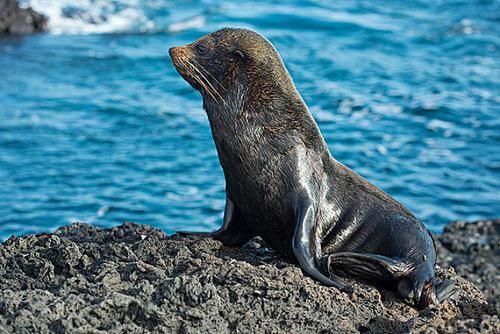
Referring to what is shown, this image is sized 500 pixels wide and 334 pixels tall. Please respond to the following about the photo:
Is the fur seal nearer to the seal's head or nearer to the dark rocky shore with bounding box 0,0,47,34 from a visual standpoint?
the seal's head

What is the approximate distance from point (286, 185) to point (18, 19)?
16.5 m

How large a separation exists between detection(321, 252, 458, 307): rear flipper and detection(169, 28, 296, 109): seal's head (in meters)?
1.32

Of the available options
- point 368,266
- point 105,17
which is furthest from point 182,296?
point 105,17

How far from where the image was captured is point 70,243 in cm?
651

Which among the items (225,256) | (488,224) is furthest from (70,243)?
(488,224)

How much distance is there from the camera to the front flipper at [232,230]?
7.12 metres

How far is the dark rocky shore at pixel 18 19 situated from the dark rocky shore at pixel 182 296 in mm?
15616

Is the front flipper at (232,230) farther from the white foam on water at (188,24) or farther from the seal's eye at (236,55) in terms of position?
the white foam on water at (188,24)

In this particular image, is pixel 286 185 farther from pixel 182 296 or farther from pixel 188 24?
pixel 188 24

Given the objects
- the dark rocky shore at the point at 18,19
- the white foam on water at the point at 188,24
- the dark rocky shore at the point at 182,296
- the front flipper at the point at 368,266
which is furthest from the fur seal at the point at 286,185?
the white foam on water at the point at 188,24

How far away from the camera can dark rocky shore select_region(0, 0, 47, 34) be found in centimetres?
2170

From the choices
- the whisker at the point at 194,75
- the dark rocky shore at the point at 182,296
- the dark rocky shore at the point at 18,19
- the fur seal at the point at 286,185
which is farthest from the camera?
the dark rocky shore at the point at 18,19

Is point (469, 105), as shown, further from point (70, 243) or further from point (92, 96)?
point (70, 243)

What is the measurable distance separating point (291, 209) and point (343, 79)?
12011mm
